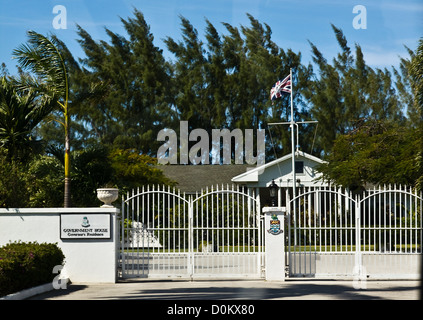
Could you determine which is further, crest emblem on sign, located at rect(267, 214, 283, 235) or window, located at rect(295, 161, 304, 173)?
window, located at rect(295, 161, 304, 173)

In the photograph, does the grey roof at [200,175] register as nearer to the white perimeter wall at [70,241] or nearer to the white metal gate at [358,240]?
the white metal gate at [358,240]

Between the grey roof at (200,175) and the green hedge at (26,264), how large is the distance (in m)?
24.8

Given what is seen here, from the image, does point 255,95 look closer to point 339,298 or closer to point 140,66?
point 140,66

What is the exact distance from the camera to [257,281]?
14.9 metres

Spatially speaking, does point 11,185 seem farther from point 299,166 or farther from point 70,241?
point 299,166

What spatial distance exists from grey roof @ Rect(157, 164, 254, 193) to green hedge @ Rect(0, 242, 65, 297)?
24793 millimetres

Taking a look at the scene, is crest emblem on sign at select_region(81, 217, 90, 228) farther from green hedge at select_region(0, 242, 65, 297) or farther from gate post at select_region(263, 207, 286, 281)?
gate post at select_region(263, 207, 286, 281)

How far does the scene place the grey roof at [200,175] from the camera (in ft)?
129

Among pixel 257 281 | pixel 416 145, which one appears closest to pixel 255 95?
pixel 416 145

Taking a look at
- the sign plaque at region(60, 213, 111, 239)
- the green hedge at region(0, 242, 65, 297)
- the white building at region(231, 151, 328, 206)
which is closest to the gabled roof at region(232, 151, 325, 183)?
the white building at region(231, 151, 328, 206)

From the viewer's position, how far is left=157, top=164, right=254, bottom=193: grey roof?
39.4 meters

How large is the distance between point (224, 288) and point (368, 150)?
14553 mm

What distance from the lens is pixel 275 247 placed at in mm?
14930

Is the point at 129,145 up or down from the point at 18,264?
up
